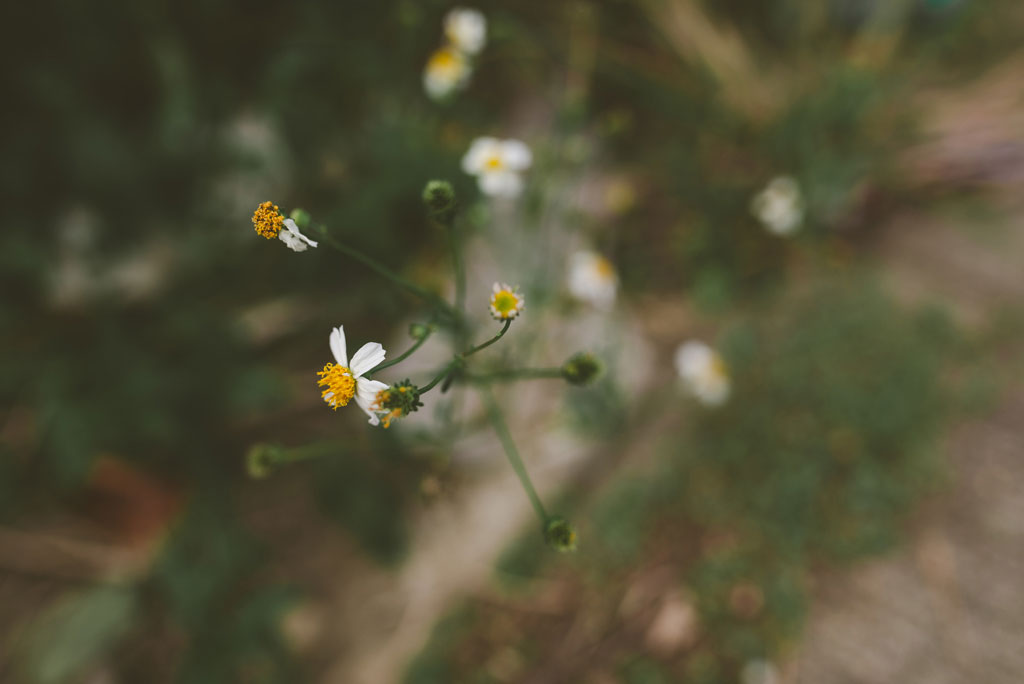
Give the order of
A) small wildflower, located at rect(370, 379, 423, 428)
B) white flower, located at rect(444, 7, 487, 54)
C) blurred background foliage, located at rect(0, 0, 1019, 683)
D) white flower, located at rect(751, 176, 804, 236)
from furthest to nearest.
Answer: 1. white flower, located at rect(751, 176, 804, 236)
2. blurred background foliage, located at rect(0, 0, 1019, 683)
3. white flower, located at rect(444, 7, 487, 54)
4. small wildflower, located at rect(370, 379, 423, 428)

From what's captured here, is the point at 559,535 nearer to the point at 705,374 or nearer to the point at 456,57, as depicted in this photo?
the point at 705,374

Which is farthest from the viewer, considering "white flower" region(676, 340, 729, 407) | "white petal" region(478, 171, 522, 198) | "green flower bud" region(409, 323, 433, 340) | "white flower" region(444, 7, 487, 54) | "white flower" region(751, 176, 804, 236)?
"white flower" region(751, 176, 804, 236)

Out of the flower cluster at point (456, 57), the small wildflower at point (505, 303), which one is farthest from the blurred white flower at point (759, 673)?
the flower cluster at point (456, 57)

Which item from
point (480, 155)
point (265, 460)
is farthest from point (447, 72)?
point (265, 460)

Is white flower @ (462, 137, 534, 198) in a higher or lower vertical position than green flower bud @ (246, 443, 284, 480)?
higher

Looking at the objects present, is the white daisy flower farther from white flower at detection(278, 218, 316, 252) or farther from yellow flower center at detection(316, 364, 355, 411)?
white flower at detection(278, 218, 316, 252)

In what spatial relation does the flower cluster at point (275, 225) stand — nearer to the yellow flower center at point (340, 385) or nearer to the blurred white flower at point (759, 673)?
the yellow flower center at point (340, 385)

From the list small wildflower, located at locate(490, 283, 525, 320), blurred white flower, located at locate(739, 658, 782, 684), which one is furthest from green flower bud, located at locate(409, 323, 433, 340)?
blurred white flower, located at locate(739, 658, 782, 684)
